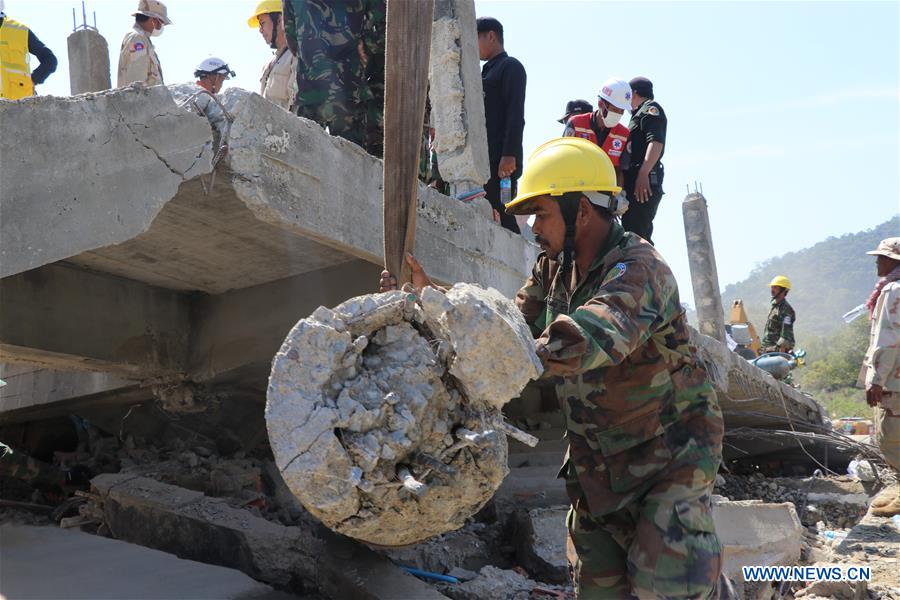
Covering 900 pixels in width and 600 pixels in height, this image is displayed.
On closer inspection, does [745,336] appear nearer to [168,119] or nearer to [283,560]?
[283,560]

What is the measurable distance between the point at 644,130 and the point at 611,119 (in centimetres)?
25

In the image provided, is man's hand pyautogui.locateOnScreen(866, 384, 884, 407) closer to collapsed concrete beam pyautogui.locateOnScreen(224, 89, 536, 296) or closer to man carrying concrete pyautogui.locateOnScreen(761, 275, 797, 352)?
collapsed concrete beam pyautogui.locateOnScreen(224, 89, 536, 296)

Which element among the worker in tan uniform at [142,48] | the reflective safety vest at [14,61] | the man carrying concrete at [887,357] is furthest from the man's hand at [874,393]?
the reflective safety vest at [14,61]

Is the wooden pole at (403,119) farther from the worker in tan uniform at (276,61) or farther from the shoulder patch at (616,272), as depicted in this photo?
the worker in tan uniform at (276,61)

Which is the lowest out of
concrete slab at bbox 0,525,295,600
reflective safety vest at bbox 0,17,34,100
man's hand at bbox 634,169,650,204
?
concrete slab at bbox 0,525,295,600

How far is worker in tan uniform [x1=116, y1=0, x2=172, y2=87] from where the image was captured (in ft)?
18.0

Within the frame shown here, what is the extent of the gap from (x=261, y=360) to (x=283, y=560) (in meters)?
1.38

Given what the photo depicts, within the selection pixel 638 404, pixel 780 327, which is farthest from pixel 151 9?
pixel 780 327

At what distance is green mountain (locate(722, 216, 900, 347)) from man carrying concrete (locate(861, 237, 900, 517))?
76.4 metres

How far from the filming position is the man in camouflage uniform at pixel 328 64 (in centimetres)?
442

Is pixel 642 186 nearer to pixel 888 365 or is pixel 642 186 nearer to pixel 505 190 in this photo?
pixel 505 190

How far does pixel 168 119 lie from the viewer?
A: 10.4ft

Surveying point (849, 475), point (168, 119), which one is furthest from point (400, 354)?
point (849, 475)

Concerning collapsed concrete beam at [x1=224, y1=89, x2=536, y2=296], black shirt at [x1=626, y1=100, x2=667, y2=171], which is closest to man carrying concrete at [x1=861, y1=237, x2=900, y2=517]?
black shirt at [x1=626, y1=100, x2=667, y2=171]
